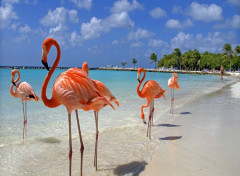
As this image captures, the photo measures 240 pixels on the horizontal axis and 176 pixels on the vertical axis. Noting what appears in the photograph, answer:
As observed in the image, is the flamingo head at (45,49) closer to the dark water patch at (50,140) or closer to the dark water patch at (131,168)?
the dark water patch at (131,168)

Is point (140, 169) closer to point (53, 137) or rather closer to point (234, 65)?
point (53, 137)

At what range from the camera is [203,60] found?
7169cm

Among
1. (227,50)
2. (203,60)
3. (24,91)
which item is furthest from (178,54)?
(24,91)

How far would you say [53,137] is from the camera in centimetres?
535

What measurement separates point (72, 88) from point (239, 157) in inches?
123

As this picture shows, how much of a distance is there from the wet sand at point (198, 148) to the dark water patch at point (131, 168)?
9cm

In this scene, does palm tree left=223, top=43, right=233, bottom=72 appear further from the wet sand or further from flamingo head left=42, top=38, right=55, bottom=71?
flamingo head left=42, top=38, right=55, bottom=71

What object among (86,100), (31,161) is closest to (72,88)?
(86,100)

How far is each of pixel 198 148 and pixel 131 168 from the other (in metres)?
1.52

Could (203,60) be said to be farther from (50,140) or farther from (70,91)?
(70,91)

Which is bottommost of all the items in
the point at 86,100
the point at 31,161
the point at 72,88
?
the point at 31,161

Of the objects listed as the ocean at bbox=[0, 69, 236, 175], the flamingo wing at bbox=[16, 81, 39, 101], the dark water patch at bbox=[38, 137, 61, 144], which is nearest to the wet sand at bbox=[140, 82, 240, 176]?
the ocean at bbox=[0, 69, 236, 175]

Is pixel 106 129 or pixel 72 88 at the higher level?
pixel 72 88

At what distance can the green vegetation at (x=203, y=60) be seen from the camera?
5947cm
